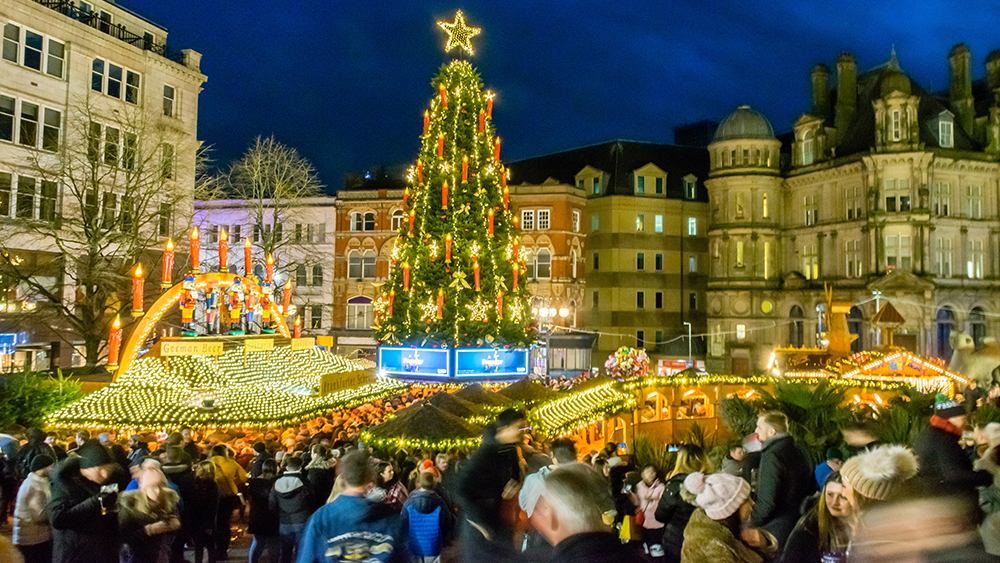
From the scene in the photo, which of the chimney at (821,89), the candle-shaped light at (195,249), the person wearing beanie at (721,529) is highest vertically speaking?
the chimney at (821,89)

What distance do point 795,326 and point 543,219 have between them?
1637 centimetres

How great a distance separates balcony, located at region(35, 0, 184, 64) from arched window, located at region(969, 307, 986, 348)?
139ft

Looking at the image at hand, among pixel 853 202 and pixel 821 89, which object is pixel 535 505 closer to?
pixel 853 202

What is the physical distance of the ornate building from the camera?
36.6 meters

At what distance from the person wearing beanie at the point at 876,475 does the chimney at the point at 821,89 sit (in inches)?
1715

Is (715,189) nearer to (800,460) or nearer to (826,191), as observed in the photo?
(826,191)

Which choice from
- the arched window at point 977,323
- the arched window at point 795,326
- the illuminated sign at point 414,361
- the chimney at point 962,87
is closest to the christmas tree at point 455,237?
the illuminated sign at point 414,361

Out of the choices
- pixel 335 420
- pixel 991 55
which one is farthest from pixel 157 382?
pixel 991 55

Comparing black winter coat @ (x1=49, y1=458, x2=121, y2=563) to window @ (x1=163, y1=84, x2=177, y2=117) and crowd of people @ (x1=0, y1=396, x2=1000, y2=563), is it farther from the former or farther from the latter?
window @ (x1=163, y1=84, x2=177, y2=117)

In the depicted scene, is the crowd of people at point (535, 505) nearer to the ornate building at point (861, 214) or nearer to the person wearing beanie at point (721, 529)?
the person wearing beanie at point (721, 529)

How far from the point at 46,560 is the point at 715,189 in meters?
42.8

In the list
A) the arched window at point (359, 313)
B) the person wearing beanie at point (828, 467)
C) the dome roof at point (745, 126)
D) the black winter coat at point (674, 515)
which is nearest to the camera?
the black winter coat at point (674, 515)

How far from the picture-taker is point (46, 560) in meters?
6.54

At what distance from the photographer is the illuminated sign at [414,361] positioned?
17453 millimetres
